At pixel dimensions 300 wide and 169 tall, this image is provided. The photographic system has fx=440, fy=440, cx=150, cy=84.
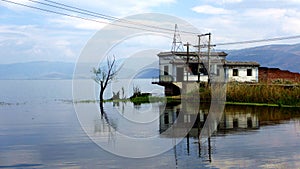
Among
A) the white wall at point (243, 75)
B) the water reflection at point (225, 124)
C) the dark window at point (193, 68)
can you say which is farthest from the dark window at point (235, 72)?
the water reflection at point (225, 124)

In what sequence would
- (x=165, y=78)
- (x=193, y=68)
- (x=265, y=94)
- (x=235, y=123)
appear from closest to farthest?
(x=235, y=123), (x=265, y=94), (x=165, y=78), (x=193, y=68)

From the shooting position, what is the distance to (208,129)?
754 inches

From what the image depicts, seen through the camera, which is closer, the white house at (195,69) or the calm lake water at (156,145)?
the calm lake water at (156,145)

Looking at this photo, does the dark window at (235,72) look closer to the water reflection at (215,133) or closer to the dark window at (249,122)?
the water reflection at (215,133)

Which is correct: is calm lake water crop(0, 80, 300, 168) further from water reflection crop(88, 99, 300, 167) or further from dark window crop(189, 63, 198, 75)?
dark window crop(189, 63, 198, 75)

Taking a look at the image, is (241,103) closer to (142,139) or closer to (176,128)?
(176,128)

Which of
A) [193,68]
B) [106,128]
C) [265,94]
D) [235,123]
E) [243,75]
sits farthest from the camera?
[243,75]

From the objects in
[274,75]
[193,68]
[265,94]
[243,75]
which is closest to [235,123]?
[265,94]

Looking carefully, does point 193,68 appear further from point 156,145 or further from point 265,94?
point 156,145

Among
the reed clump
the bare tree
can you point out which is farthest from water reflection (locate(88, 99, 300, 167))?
the bare tree

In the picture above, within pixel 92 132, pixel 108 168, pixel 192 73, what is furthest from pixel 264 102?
pixel 108 168

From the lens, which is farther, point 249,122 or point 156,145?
point 249,122

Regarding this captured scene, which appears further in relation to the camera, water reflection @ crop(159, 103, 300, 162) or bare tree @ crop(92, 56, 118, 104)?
bare tree @ crop(92, 56, 118, 104)

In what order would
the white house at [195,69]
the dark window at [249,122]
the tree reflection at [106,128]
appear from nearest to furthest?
the tree reflection at [106,128] → the dark window at [249,122] → the white house at [195,69]
